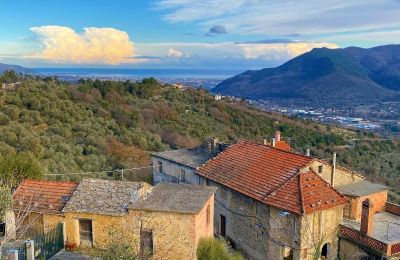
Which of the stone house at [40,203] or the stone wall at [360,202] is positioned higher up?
the stone house at [40,203]

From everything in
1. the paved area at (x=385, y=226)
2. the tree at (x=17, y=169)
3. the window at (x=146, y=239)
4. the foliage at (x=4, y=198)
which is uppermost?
the foliage at (x=4, y=198)

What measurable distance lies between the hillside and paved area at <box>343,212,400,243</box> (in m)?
15.8

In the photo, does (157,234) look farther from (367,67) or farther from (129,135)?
(367,67)

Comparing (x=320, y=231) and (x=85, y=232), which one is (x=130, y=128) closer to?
(x=85, y=232)

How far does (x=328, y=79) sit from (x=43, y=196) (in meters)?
139

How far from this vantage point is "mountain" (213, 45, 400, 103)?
136750mm

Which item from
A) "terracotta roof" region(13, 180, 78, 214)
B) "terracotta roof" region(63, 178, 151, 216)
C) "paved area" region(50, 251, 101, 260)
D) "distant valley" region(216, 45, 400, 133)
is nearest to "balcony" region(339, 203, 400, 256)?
"terracotta roof" region(63, 178, 151, 216)

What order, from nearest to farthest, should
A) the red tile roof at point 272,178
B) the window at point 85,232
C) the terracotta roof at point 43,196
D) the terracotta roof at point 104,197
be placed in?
the terracotta roof at point 104,197 → the window at point 85,232 → the terracotta roof at point 43,196 → the red tile roof at point 272,178

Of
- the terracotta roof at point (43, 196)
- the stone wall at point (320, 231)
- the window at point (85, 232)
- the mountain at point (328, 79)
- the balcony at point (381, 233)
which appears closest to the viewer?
the window at point (85, 232)

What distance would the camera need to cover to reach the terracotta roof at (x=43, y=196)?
17106mm

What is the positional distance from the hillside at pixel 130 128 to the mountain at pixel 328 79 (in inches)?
3064

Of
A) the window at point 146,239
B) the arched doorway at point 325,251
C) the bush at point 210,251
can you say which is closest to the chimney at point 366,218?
the arched doorway at point 325,251

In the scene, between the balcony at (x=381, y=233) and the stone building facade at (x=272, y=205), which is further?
the stone building facade at (x=272, y=205)

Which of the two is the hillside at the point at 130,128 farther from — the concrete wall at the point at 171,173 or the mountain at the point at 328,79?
the mountain at the point at 328,79
